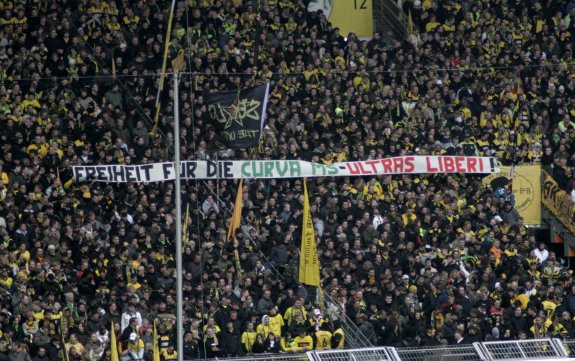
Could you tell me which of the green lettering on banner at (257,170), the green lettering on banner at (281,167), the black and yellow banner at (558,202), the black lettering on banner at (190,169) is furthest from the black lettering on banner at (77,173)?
the black and yellow banner at (558,202)

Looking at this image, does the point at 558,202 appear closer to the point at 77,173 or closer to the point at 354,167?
the point at 354,167

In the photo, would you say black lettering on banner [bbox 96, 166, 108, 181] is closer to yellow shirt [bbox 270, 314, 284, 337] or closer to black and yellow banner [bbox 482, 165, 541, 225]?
yellow shirt [bbox 270, 314, 284, 337]

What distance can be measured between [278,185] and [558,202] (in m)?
6.19

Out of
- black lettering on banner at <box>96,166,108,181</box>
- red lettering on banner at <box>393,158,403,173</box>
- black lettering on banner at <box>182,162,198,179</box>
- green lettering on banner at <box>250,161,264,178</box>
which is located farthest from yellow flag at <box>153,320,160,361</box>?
red lettering on banner at <box>393,158,403,173</box>

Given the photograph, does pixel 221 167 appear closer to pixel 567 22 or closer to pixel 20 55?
pixel 20 55

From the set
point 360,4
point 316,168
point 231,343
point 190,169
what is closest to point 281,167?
point 316,168

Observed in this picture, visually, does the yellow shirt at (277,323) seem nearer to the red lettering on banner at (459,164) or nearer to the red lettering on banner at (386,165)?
the red lettering on banner at (386,165)

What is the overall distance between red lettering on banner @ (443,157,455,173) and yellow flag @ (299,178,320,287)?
492cm

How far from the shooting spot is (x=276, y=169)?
3144cm

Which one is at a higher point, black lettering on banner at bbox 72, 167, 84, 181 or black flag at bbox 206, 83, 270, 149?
black flag at bbox 206, 83, 270, 149

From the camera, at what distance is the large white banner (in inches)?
1178

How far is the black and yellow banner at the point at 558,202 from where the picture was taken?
3359 cm

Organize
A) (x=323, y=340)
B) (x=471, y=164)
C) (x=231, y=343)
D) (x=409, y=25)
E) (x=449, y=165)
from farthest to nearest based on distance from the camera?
(x=409, y=25), (x=471, y=164), (x=449, y=165), (x=323, y=340), (x=231, y=343)

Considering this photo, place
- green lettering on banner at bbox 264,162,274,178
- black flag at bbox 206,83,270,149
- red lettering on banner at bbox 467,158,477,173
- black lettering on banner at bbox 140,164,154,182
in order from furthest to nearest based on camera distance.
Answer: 1. red lettering on banner at bbox 467,158,477,173
2. green lettering on banner at bbox 264,162,274,178
3. black lettering on banner at bbox 140,164,154,182
4. black flag at bbox 206,83,270,149
